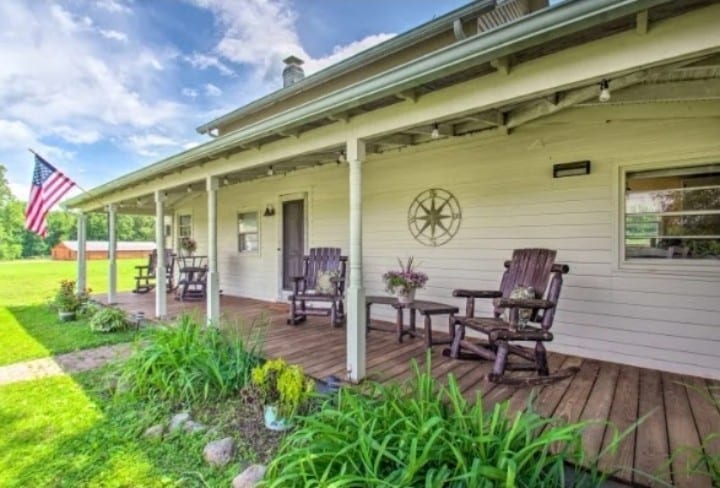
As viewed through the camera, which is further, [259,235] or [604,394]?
[259,235]

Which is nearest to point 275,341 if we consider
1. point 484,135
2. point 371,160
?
point 371,160

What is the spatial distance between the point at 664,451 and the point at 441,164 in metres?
3.56

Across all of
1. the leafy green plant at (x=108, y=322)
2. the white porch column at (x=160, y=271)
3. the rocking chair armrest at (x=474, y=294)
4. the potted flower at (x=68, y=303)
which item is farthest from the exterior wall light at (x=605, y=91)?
the potted flower at (x=68, y=303)

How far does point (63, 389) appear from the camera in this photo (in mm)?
3635

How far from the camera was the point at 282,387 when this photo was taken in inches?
106

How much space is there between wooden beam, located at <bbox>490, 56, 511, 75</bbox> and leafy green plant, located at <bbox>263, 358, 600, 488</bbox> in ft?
5.97

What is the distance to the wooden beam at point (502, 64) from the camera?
220 cm

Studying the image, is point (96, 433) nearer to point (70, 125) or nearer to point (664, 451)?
point (664, 451)

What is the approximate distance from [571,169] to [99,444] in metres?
4.64

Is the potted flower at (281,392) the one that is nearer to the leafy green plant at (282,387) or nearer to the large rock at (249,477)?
the leafy green plant at (282,387)

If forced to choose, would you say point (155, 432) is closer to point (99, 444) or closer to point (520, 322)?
point (99, 444)

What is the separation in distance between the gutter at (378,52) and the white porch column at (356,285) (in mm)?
2973

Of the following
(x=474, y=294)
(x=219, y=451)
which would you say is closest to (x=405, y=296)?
(x=474, y=294)

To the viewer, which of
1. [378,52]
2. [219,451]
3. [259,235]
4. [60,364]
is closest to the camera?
[219,451]
